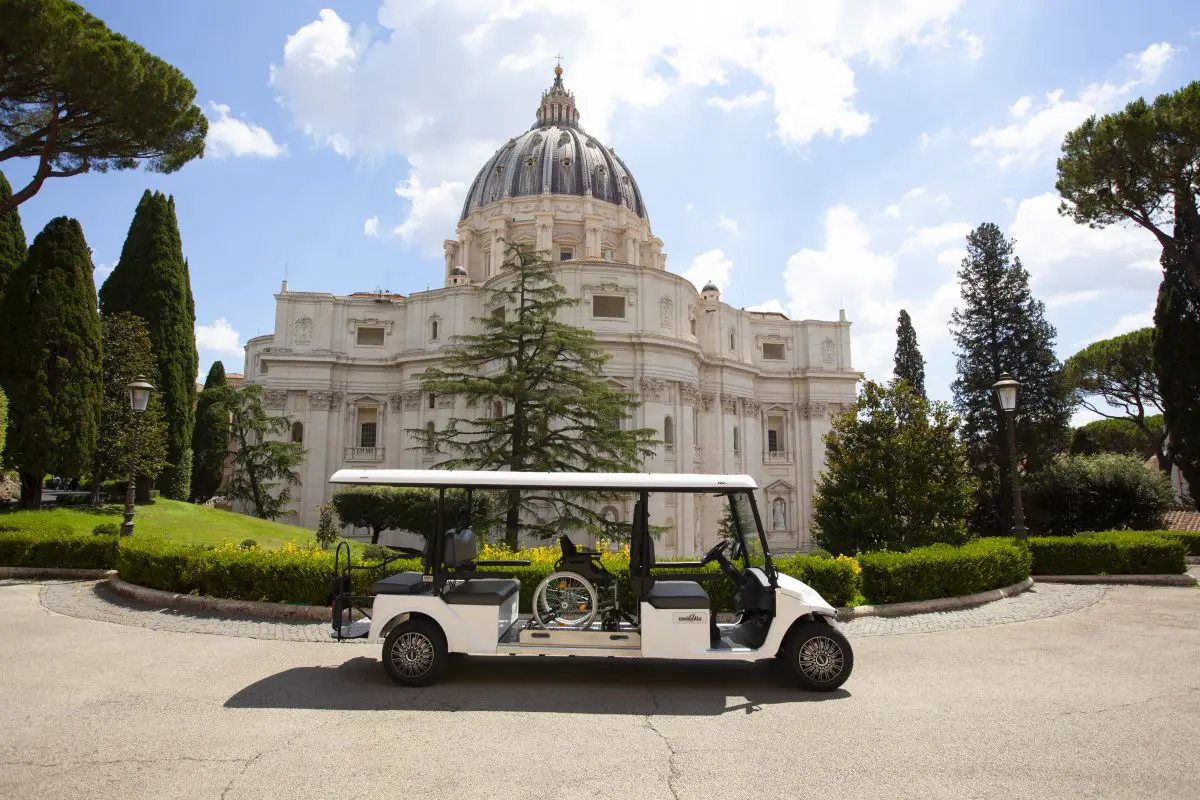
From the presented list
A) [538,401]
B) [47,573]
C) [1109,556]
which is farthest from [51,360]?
[1109,556]

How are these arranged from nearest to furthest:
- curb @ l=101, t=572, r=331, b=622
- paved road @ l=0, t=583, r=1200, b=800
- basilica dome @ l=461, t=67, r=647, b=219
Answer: paved road @ l=0, t=583, r=1200, b=800, curb @ l=101, t=572, r=331, b=622, basilica dome @ l=461, t=67, r=647, b=219

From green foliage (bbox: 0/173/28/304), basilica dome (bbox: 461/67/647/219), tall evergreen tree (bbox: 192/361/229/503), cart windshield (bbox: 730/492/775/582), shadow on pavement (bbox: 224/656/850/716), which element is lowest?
shadow on pavement (bbox: 224/656/850/716)

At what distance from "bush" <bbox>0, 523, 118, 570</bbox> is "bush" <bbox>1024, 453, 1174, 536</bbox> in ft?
106

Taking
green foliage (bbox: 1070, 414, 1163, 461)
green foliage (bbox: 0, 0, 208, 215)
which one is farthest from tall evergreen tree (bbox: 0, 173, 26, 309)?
green foliage (bbox: 1070, 414, 1163, 461)

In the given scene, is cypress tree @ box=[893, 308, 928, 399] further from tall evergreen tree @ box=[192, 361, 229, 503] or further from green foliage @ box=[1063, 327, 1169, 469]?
tall evergreen tree @ box=[192, 361, 229, 503]

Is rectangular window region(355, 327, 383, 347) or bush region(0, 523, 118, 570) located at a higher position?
rectangular window region(355, 327, 383, 347)

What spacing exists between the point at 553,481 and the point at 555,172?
51268 mm

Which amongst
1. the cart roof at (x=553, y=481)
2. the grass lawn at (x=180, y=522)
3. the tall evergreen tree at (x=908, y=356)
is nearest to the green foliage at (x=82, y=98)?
the grass lawn at (x=180, y=522)

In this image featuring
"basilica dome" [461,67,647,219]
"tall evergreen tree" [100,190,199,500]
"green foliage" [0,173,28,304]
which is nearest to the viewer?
"green foliage" [0,173,28,304]

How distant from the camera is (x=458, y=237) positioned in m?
56.8

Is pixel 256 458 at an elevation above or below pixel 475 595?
above

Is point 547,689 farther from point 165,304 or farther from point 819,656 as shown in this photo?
point 165,304

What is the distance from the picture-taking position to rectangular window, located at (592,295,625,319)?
121 ft

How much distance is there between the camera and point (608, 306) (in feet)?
122
